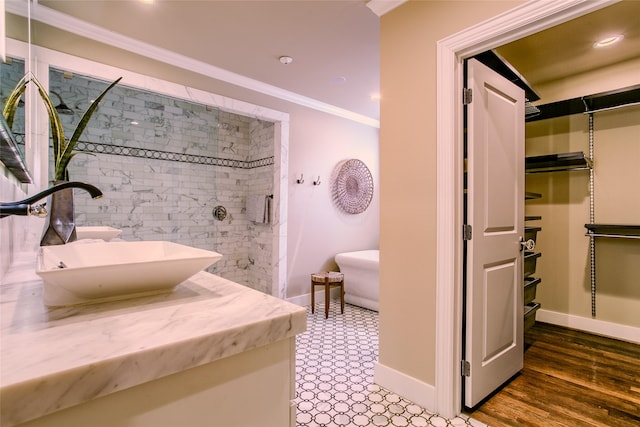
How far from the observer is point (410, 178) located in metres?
1.93

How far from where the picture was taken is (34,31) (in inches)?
87.7

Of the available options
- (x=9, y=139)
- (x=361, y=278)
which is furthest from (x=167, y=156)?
(x=9, y=139)

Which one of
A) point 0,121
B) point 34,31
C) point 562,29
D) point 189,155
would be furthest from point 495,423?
point 189,155

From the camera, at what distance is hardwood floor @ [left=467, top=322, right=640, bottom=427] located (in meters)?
1.76

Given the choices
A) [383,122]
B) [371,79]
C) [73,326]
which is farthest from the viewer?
[371,79]

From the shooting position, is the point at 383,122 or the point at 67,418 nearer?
the point at 67,418

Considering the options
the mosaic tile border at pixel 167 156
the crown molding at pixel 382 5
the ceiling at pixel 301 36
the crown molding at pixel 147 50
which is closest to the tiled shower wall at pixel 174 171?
the mosaic tile border at pixel 167 156

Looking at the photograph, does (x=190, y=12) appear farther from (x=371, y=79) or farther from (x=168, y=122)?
(x=168, y=122)

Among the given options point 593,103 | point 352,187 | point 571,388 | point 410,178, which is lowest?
point 571,388

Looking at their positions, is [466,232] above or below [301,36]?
below

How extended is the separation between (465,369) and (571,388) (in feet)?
2.94

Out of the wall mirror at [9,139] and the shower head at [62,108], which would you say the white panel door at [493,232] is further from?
the shower head at [62,108]

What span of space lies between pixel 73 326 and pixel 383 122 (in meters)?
1.91

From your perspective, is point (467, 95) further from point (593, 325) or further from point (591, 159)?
point (593, 325)
